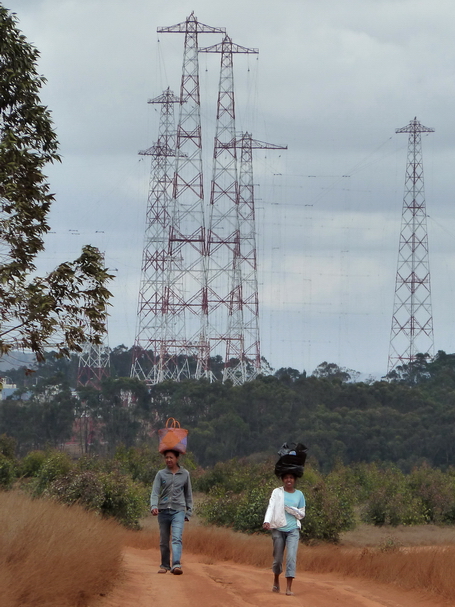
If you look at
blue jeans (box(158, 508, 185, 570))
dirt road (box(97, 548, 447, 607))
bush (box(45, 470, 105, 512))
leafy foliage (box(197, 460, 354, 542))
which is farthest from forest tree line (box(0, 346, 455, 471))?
blue jeans (box(158, 508, 185, 570))

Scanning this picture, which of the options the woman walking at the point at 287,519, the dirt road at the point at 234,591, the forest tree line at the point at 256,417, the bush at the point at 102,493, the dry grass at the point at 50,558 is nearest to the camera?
the dry grass at the point at 50,558

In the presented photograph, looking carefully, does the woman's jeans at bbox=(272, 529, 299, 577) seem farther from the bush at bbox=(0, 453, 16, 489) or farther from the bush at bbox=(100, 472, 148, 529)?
the bush at bbox=(0, 453, 16, 489)

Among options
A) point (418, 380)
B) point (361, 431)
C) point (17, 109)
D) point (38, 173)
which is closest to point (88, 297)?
point (38, 173)

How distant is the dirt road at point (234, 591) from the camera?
10047 millimetres

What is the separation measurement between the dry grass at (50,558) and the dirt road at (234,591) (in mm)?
317

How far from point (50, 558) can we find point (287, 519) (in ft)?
9.39

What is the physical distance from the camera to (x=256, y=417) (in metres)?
64.7

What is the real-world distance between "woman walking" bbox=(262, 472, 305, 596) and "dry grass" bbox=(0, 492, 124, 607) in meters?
1.94

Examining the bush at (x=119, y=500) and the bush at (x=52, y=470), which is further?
the bush at (x=52, y=470)

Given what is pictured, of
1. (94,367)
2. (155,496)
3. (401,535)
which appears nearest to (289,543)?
(155,496)

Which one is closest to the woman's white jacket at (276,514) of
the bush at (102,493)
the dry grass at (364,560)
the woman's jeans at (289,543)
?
the woman's jeans at (289,543)

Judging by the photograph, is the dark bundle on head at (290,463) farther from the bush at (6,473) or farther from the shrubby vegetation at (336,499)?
the bush at (6,473)

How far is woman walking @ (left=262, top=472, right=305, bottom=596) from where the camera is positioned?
34.8 feet

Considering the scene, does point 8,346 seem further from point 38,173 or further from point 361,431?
point 361,431
